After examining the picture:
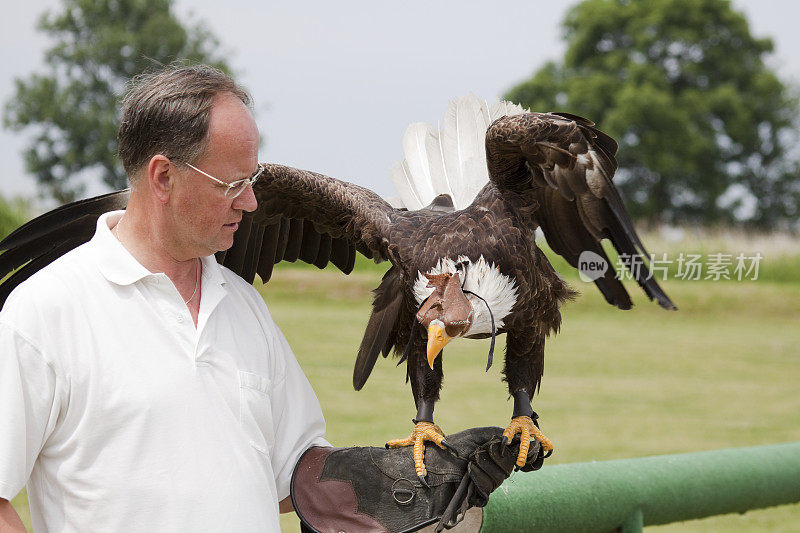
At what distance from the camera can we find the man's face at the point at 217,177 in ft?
4.86

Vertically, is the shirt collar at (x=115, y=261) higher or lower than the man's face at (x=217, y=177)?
lower

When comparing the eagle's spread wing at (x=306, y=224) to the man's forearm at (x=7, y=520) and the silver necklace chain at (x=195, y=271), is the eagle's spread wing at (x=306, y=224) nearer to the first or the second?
the silver necklace chain at (x=195, y=271)

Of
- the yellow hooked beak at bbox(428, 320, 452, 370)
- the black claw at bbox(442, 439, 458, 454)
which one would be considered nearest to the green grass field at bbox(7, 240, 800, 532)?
the black claw at bbox(442, 439, 458, 454)

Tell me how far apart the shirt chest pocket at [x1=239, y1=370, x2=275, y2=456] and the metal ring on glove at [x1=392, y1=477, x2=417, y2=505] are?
14.9 inches

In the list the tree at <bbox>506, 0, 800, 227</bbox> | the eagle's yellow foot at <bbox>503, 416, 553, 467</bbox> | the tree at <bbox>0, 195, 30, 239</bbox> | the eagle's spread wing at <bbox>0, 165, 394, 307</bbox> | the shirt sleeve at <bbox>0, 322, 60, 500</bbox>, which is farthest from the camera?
the tree at <bbox>506, 0, 800, 227</bbox>

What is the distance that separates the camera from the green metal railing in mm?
2223

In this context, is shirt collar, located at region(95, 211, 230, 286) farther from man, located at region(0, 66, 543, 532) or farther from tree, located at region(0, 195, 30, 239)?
tree, located at region(0, 195, 30, 239)

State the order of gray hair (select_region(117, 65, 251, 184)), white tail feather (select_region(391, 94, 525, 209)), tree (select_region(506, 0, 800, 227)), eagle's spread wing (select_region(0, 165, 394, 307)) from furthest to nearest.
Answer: tree (select_region(506, 0, 800, 227)) < white tail feather (select_region(391, 94, 525, 209)) < eagle's spread wing (select_region(0, 165, 394, 307)) < gray hair (select_region(117, 65, 251, 184))

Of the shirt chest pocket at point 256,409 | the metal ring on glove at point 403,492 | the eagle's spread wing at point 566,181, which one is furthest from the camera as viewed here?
the eagle's spread wing at point 566,181

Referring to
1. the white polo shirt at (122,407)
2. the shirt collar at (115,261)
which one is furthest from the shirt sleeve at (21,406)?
the shirt collar at (115,261)

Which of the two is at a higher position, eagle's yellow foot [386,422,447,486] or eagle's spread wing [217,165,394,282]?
eagle's spread wing [217,165,394,282]

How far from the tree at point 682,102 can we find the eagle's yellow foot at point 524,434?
31.4 metres

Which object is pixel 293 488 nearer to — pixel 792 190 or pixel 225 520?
pixel 225 520

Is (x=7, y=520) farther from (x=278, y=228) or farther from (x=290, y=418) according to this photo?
(x=278, y=228)
